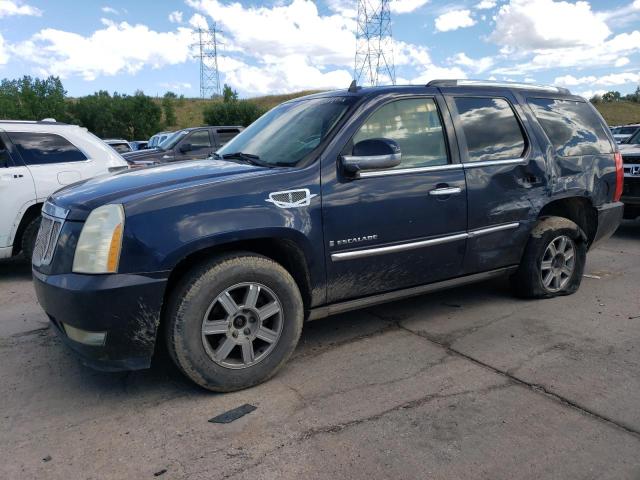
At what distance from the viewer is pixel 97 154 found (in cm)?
664

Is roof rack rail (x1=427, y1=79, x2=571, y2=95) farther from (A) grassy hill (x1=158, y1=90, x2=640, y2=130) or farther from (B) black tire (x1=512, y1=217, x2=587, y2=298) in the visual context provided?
(A) grassy hill (x1=158, y1=90, x2=640, y2=130)

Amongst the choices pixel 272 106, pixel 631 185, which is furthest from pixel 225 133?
pixel 272 106

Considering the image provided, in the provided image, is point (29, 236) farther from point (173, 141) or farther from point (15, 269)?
point (173, 141)

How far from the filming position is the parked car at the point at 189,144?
12.4 meters

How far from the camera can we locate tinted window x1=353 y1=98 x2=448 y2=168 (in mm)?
3781

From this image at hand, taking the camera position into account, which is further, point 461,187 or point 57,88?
point 57,88

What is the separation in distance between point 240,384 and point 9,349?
204 centimetres

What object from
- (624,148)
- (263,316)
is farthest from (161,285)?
(624,148)

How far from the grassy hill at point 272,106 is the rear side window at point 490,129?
47.9 meters

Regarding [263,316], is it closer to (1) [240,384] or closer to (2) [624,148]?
(1) [240,384]

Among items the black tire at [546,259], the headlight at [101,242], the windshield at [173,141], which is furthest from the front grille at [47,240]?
the windshield at [173,141]

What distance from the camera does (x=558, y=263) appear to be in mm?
4906

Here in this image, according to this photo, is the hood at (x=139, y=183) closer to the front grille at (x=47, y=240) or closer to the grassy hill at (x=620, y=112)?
the front grille at (x=47, y=240)

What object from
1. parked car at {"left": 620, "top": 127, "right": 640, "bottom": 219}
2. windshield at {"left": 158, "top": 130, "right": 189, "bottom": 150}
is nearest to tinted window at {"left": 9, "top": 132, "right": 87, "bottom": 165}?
windshield at {"left": 158, "top": 130, "right": 189, "bottom": 150}
